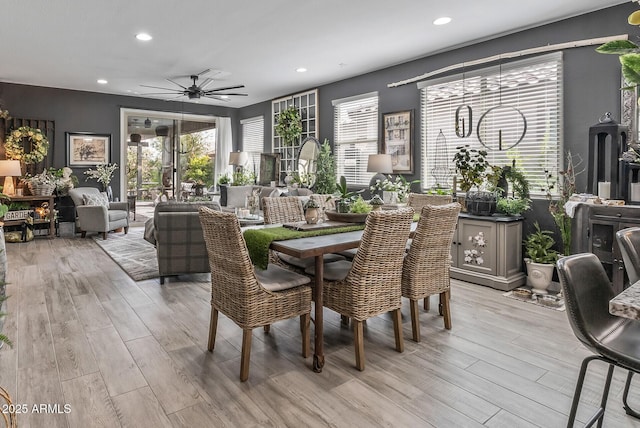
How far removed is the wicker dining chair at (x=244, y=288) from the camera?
225cm

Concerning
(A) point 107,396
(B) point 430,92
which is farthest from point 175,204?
(B) point 430,92

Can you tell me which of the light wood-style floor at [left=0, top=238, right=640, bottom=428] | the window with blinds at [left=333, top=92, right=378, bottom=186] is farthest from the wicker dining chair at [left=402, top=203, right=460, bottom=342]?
the window with blinds at [left=333, top=92, right=378, bottom=186]

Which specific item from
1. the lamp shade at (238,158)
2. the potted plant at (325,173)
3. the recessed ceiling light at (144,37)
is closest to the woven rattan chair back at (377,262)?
the recessed ceiling light at (144,37)

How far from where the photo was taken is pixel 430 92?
5.23m

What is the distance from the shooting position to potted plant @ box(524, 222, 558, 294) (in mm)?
3900

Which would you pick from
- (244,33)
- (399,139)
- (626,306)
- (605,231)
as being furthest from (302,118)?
(626,306)

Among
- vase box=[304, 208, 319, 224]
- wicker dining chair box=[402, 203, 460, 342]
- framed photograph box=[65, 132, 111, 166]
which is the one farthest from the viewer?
framed photograph box=[65, 132, 111, 166]

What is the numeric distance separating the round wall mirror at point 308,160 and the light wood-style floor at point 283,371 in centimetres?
377

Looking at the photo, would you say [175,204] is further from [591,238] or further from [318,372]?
[591,238]

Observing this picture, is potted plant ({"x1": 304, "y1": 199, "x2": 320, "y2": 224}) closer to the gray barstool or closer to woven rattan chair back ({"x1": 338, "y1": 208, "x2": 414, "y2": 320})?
woven rattan chair back ({"x1": 338, "y1": 208, "x2": 414, "y2": 320})

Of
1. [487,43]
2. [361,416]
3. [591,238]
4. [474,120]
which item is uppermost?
[487,43]

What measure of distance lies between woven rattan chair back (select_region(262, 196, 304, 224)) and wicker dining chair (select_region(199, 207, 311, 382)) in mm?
1028

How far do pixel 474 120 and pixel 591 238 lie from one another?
1.98m

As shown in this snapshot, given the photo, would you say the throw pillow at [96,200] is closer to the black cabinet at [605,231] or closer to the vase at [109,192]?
the vase at [109,192]
